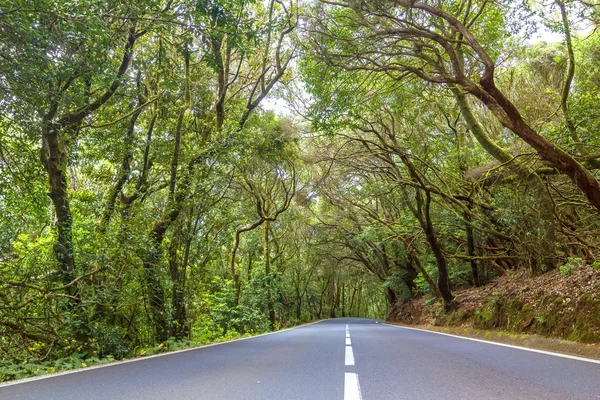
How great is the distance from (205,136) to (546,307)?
33.4ft

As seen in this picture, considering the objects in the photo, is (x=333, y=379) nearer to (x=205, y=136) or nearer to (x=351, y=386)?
(x=351, y=386)

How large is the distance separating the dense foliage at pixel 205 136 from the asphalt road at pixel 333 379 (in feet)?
6.63

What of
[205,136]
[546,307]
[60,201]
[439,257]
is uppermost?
[205,136]

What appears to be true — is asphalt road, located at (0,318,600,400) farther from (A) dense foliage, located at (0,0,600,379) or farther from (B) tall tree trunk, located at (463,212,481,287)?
(B) tall tree trunk, located at (463,212,481,287)

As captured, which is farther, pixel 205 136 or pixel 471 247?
pixel 471 247

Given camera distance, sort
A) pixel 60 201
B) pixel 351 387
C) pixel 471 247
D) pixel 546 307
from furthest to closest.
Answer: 1. pixel 471 247
2. pixel 546 307
3. pixel 60 201
4. pixel 351 387

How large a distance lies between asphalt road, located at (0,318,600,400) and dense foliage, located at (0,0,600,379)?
202cm

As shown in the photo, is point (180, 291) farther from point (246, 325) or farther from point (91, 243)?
point (246, 325)

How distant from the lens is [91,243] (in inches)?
328

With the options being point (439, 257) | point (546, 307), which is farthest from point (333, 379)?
point (439, 257)

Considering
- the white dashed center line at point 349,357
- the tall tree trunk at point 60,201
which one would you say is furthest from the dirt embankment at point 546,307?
the tall tree trunk at point 60,201

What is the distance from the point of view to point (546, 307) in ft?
30.8

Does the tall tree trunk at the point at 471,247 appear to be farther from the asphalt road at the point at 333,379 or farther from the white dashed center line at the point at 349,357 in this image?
the asphalt road at the point at 333,379

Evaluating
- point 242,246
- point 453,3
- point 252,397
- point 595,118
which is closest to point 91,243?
point 252,397
